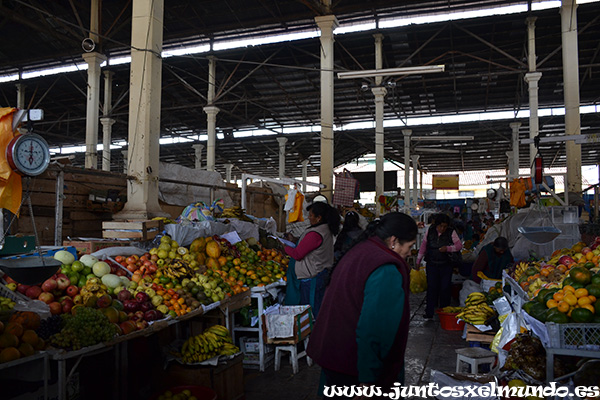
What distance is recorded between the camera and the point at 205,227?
590 centimetres

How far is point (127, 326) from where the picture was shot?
3.16 m

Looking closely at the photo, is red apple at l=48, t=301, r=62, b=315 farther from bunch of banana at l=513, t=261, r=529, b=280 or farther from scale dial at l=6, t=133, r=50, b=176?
bunch of banana at l=513, t=261, r=529, b=280

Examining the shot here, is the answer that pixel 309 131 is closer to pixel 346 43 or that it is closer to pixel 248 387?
pixel 346 43

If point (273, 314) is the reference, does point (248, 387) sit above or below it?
below

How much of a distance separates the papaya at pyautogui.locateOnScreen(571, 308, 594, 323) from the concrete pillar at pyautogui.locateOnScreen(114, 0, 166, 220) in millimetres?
4593

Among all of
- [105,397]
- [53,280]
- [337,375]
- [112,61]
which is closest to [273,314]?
[105,397]

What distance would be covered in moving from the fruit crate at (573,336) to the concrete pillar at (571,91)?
785 cm

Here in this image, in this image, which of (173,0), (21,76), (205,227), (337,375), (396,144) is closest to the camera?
(337,375)

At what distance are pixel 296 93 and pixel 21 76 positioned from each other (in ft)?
28.9

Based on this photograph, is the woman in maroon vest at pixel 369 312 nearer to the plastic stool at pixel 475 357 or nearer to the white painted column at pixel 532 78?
the plastic stool at pixel 475 357

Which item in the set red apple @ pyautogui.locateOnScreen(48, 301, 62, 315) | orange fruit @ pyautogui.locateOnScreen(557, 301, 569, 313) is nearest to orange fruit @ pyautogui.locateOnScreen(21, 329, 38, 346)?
red apple @ pyautogui.locateOnScreen(48, 301, 62, 315)

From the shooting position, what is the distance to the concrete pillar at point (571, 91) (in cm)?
946

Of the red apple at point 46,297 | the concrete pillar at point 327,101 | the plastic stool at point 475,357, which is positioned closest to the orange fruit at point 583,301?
the plastic stool at point 475,357

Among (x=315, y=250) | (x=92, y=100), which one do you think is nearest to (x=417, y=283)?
(x=315, y=250)
